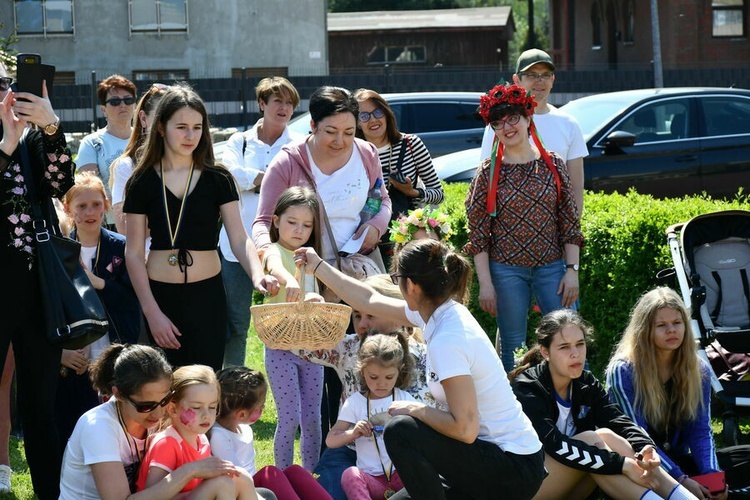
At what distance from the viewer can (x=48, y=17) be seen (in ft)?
112

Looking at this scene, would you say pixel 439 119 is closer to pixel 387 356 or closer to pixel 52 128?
pixel 387 356

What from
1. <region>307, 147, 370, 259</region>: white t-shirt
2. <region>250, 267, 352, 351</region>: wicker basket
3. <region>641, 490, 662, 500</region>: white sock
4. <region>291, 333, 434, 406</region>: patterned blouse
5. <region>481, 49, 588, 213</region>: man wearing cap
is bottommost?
<region>641, 490, 662, 500</region>: white sock

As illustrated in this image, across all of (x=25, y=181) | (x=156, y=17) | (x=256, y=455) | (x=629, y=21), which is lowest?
(x=256, y=455)

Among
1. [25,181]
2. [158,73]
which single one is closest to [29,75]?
[25,181]

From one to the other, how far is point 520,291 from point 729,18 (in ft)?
86.9

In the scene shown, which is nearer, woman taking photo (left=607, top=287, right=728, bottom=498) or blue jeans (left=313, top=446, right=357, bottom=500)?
blue jeans (left=313, top=446, right=357, bottom=500)

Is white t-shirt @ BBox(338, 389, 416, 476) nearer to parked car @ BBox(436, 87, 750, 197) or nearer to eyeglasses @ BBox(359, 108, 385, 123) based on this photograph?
eyeglasses @ BBox(359, 108, 385, 123)

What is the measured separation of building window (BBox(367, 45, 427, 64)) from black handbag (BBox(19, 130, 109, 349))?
41.3 m

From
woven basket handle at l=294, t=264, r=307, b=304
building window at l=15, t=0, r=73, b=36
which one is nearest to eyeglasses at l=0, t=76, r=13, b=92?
woven basket handle at l=294, t=264, r=307, b=304

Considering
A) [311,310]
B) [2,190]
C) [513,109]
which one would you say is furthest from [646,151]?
[2,190]

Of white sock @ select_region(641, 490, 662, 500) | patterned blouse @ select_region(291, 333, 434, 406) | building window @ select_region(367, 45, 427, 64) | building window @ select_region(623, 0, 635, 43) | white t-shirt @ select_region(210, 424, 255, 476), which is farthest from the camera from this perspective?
building window @ select_region(367, 45, 427, 64)

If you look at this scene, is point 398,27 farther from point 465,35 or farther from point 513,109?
Result: point 513,109

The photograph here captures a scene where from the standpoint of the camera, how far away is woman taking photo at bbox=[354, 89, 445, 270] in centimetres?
691

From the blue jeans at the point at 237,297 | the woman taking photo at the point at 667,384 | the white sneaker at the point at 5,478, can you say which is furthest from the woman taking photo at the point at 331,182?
the white sneaker at the point at 5,478
